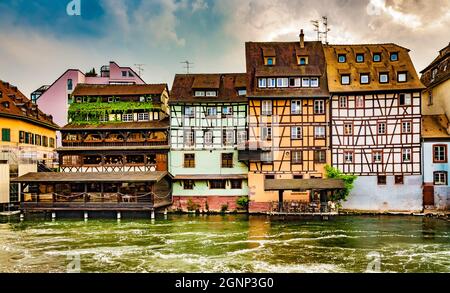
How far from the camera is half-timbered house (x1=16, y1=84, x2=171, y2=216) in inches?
698

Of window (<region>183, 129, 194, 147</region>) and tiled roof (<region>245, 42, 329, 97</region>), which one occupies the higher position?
tiled roof (<region>245, 42, 329, 97</region>)

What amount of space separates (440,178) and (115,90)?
14443 millimetres

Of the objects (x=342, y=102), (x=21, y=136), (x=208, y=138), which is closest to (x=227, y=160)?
(x=208, y=138)

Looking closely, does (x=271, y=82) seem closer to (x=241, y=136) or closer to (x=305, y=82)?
(x=305, y=82)

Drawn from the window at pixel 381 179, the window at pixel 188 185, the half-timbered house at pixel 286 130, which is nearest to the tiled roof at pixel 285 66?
the half-timbered house at pixel 286 130

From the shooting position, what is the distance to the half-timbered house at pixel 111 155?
17.7 m

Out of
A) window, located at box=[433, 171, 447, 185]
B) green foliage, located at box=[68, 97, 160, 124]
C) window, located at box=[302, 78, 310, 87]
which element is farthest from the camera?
green foliage, located at box=[68, 97, 160, 124]

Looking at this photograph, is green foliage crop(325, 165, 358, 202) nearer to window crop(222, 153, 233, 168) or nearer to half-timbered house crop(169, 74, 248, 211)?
half-timbered house crop(169, 74, 248, 211)

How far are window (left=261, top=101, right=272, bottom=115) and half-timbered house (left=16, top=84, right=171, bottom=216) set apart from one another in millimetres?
4297

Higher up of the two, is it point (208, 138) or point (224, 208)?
point (208, 138)

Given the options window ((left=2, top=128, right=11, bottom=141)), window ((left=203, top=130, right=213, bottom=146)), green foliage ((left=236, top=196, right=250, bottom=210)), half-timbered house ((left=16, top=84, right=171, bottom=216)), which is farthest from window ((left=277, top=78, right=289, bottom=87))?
window ((left=2, top=128, right=11, bottom=141))

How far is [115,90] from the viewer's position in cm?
2106

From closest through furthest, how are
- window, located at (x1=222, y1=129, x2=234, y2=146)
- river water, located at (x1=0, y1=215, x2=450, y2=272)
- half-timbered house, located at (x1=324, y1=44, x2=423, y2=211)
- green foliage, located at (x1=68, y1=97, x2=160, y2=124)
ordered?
river water, located at (x1=0, y1=215, x2=450, y2=272) < half-timbered house, located at (x1=324, y1=44, x2=423, y2=211) < window, located at (x1=222, y1=129, x2=234, y2=146) < green foliage, located at (x1=68, y1=97, x2=160, y2=124)

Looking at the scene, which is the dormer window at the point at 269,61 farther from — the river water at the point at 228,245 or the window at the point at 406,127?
the river water at the point at 228,245
